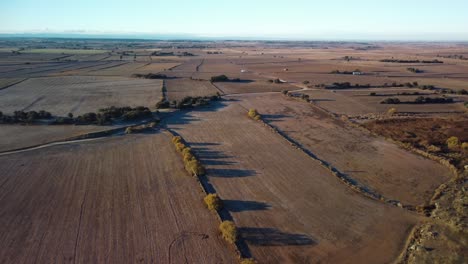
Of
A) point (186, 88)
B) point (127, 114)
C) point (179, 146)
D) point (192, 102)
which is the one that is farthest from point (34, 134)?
point (186, 88)


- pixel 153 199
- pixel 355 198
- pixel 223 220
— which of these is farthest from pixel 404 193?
pixel 153 199

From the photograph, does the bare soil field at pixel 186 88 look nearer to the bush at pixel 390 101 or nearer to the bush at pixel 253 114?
the bush at pixel 253 114

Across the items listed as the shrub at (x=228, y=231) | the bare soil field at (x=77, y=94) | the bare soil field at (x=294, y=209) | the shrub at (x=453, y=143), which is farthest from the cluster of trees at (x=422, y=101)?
the shrub at (x=228, y=231)

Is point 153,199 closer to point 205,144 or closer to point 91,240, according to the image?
point 91,240

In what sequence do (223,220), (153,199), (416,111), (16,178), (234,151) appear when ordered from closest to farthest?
1. (223,220)
2. (153,199)
3. (16,178)
4. (234,151)
5. (416,111)

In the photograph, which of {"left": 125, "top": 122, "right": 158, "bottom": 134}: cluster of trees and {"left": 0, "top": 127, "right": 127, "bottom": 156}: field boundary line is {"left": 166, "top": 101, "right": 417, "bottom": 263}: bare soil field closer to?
{"left": 125, "top": 122, "right": 158, "bottom": 134}: cluster of trees

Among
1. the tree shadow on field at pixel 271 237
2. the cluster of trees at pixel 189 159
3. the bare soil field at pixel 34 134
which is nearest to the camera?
the tree shadow on field at pixel 271 237
